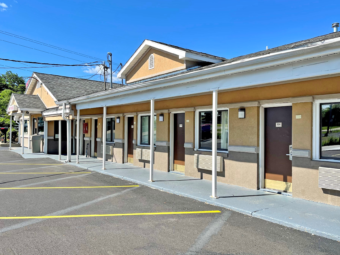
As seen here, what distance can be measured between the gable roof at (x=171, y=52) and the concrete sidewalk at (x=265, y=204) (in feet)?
16.4

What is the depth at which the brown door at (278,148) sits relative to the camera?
6.62 metres

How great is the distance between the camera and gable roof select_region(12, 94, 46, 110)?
1780cm

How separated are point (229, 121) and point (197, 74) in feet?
7.22

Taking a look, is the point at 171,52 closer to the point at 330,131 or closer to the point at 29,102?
the point at 330,131

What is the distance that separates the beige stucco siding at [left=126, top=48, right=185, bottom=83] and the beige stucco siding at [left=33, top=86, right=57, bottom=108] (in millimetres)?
7508

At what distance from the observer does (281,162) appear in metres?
6.76

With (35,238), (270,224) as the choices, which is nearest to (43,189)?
(35,238)

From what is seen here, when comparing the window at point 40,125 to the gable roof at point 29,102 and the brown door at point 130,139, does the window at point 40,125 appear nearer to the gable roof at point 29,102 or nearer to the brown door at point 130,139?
the gable roof at point 29,102

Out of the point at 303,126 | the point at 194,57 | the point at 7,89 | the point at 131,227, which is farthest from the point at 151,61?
the point at 7,89


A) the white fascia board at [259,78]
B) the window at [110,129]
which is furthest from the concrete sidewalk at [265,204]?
the window at [110,129]

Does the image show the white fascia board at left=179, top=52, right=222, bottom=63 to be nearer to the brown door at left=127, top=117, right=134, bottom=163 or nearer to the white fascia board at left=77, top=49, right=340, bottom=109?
the white fascia board at left=77, top=49, right=340, bottom=109

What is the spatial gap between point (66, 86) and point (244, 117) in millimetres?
16237

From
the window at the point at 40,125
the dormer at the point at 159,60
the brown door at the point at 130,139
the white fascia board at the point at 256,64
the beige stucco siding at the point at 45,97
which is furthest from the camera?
the window at the point at 40,125

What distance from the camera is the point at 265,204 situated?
5.70 m
